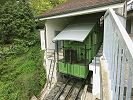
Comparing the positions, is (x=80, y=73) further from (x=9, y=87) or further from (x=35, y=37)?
(x=35, y=37)

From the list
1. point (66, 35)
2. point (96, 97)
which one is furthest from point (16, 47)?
point (96, 97)

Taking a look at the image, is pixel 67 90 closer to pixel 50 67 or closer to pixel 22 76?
pixel 50 67

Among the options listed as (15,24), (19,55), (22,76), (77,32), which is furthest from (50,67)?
(15,24)

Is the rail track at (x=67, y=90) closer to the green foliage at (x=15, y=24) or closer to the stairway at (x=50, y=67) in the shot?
the stairway at (x=50, y=67)

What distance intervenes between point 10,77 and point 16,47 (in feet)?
10.7

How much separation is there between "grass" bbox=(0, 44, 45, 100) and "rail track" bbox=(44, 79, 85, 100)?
1.02 meters

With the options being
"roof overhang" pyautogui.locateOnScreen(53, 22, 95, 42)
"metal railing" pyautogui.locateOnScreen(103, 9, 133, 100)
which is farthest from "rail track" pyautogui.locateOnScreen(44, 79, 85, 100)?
"metal railing" pyautogui.locateOnScreen(103, 9, 133, 100)

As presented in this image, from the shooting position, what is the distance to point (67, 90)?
37.4ft

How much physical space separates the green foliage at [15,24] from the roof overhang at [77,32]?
5.75 metres

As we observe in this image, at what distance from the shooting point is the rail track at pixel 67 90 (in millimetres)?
10852

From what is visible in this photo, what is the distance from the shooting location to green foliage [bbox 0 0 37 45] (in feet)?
52.1

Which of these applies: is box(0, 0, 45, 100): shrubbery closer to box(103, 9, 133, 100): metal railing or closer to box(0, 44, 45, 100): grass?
box(0, 44, 45, 100): grass

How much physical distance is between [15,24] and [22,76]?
18.7ft

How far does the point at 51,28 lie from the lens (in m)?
13.6
